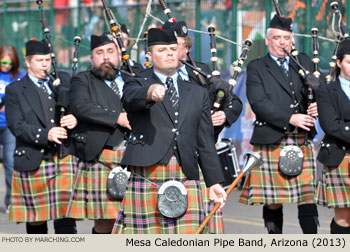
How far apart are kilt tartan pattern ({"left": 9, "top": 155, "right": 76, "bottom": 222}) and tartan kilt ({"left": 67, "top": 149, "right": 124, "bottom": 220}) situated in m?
0.28

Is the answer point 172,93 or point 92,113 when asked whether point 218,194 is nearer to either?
point 172,93

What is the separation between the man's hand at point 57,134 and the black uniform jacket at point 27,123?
50 millimetres

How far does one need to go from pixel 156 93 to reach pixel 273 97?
2.70 m

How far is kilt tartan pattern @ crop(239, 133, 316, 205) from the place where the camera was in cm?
738

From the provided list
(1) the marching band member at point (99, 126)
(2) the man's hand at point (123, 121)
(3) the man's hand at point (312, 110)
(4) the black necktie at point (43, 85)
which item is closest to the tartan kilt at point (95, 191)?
(1) the marching band member at point (99, 126)

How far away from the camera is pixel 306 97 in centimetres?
732

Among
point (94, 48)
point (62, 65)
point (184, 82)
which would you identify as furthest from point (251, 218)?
point (62, 65)

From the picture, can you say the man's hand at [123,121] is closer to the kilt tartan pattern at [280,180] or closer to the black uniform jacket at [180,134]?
the kilt tartan pattern at [280,180]

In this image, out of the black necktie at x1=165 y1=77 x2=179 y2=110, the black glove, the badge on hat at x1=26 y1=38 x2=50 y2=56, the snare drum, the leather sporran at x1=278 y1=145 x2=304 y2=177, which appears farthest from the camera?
the snare drum

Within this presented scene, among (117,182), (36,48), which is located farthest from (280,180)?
(36,48)

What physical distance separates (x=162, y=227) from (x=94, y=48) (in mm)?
2194

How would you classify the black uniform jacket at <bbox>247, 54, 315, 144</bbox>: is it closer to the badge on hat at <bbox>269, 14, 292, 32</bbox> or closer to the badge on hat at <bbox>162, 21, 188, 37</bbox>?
the badge on hat at <bbox>269, 14, 292, 32</bbox>

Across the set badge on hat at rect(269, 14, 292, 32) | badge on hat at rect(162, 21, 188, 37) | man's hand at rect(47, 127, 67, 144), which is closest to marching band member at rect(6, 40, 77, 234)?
man's hand at rect(47, 127, 67, 144)

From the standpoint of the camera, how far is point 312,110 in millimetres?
7219
